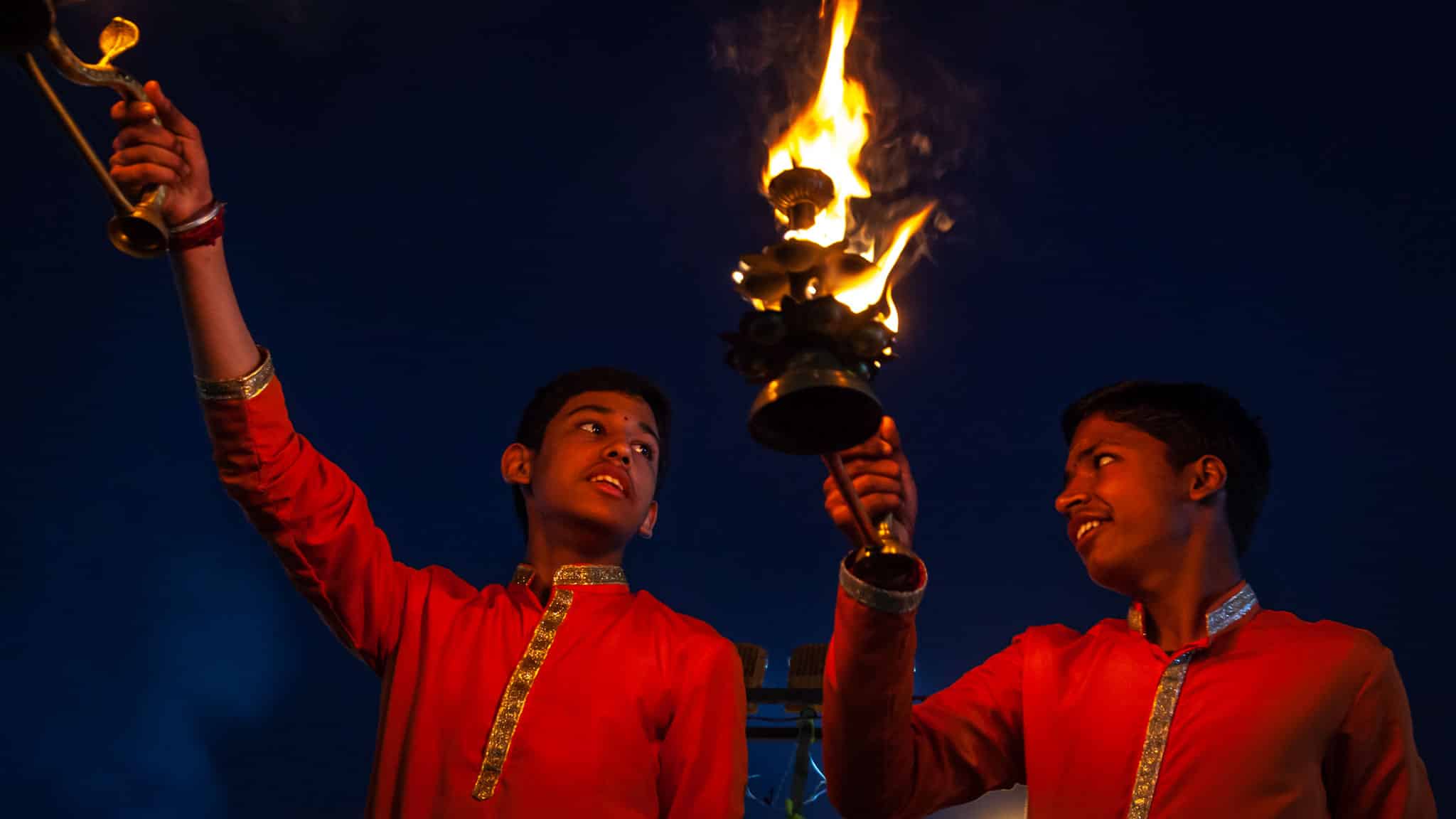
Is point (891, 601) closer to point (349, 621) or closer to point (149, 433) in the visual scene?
point (349, 621)

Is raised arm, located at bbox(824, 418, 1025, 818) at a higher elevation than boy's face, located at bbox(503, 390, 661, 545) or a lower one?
lower

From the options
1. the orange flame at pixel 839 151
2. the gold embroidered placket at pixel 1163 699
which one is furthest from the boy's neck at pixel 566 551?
the gold embroidered placket at pixel 1163 699

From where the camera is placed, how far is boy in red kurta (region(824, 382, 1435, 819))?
2701 mm

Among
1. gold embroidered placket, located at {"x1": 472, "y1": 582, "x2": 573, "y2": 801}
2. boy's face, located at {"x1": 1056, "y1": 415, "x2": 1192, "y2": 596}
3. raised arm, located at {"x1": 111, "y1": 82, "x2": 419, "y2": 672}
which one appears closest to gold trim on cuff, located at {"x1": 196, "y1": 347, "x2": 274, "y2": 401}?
raised arm, located at {"x1": 111, "y1": 82, "x2": 419, "y2": 672}

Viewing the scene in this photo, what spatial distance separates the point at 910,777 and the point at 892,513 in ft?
2.97

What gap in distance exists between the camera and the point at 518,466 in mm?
4000

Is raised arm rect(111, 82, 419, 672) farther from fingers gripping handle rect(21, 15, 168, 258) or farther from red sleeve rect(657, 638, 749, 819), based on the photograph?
red sleeve rect(657, 638, 749, 819)

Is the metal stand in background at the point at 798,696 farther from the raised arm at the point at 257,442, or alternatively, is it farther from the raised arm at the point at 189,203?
the raised arm at the point at 189,203

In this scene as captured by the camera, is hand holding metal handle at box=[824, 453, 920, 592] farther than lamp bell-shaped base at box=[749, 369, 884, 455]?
Yes

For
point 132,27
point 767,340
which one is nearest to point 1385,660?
point 767,340

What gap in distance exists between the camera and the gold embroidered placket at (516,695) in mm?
2969

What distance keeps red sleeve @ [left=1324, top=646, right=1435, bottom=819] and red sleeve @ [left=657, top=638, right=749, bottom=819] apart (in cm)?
150

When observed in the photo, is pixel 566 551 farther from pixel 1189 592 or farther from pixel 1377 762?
pixel 1377 762

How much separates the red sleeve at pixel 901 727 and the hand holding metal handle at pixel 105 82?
161 cm
